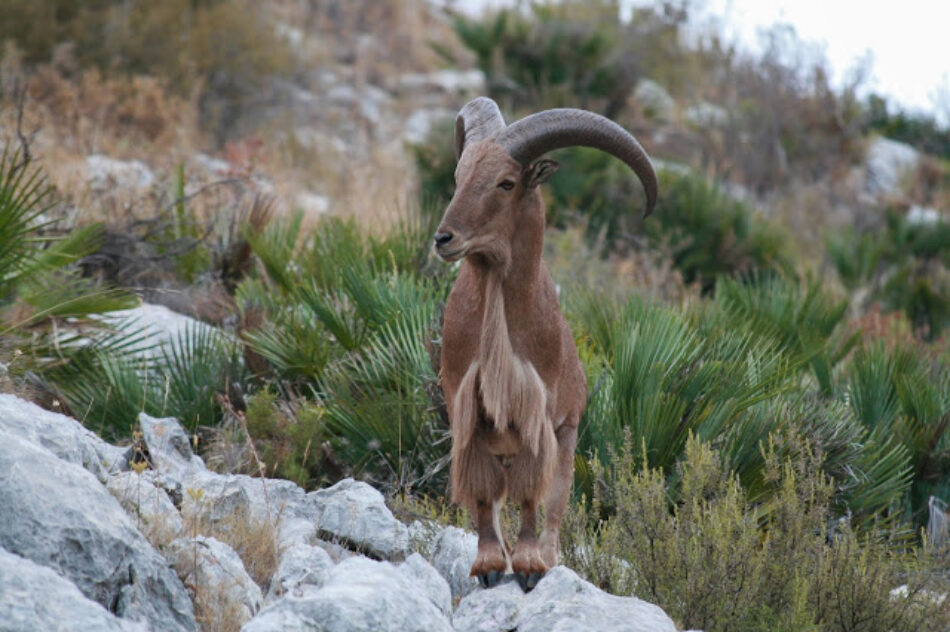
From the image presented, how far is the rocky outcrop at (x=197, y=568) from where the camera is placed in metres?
3.89

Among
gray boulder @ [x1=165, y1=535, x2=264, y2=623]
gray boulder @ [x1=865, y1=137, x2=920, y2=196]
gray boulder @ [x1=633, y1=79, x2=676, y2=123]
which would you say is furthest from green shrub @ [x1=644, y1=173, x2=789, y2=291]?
gray boulder @ [x1=165, y1=535, x2=264, y2=623]

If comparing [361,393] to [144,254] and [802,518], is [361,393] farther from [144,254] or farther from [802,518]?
[144,254]

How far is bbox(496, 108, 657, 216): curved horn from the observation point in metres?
5.34

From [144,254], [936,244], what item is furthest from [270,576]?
[936,244]

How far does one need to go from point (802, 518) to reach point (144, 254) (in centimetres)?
682

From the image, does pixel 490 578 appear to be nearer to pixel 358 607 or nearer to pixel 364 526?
pixel 364 526

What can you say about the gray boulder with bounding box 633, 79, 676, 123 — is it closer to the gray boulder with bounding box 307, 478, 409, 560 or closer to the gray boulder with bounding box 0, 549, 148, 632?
the gray boulder with bounding box 307, 478, 409, 560

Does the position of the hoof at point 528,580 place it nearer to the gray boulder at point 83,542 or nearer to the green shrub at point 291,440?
the gray boulder at point 83,542

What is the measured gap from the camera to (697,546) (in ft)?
17.4

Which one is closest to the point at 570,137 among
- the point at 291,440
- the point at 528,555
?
the point at 528,555

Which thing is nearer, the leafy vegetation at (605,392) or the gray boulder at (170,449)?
the leafy vegetation at (605,392)

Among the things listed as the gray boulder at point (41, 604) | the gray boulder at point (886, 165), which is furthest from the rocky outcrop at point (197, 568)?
the gray boulder at point (886, 165)

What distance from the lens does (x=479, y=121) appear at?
5.70 meters

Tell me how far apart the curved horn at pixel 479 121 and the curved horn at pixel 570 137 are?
0.15 meters
